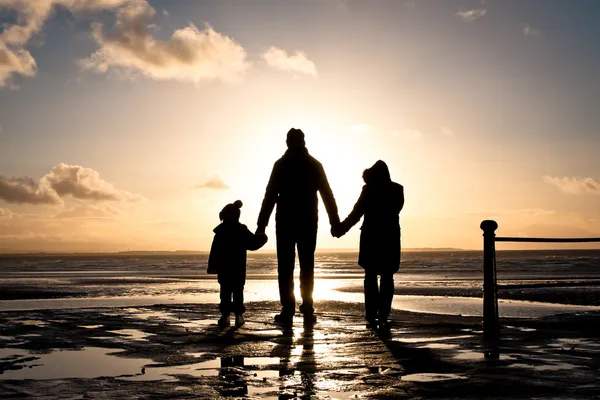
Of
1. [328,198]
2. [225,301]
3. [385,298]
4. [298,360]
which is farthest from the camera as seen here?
[328,198]

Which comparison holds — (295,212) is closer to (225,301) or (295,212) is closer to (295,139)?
(295,139)

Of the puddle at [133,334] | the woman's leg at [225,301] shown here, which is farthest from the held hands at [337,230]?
the puddle at [133,334]

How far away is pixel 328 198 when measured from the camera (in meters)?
8.86

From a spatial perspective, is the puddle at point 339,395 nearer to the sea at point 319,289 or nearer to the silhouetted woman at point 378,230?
the sea at point 319,289

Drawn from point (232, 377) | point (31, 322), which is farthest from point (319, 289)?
point (232, 377)

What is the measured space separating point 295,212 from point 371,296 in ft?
4.68

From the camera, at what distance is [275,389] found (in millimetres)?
4121

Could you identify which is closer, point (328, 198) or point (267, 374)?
point (267, 374)

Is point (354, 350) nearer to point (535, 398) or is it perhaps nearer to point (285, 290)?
point (535, 398)

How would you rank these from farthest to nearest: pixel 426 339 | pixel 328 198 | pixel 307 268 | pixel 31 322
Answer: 1. pixel 328 198
2. pixel 31 322
3. pixel 307 268
4. pixel 426 339

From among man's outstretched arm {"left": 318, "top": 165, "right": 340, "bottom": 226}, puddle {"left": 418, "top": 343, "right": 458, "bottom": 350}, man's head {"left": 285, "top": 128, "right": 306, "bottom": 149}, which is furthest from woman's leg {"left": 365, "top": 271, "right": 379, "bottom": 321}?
puddle {"left": 418, "top": 343, "right": 458, "bottom": 350}

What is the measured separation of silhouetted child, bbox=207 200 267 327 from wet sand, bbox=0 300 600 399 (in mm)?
612

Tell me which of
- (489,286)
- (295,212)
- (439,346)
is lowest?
(439,346)

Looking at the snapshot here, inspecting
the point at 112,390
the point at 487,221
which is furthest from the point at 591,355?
the point at 112,390
